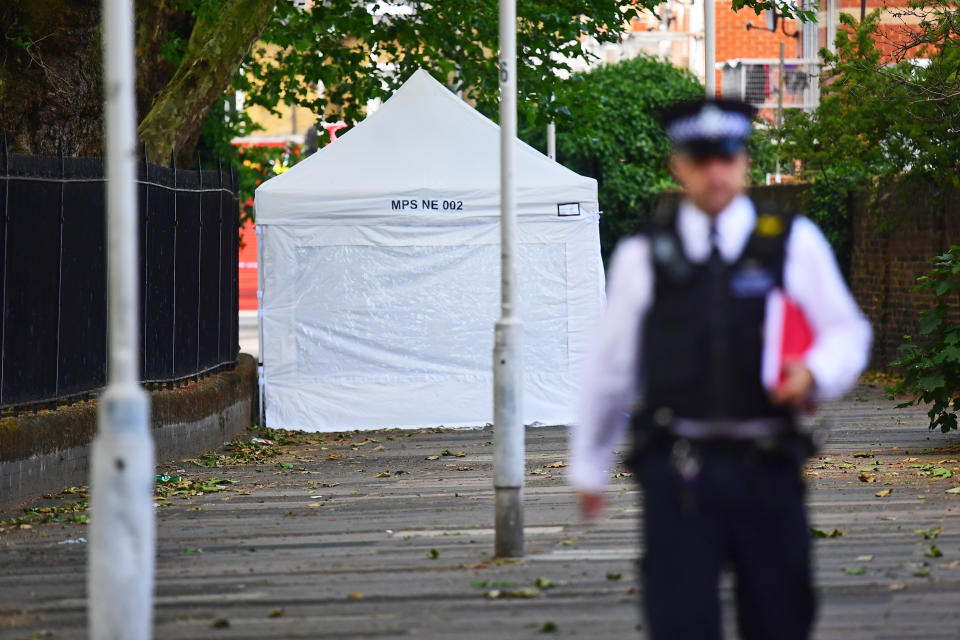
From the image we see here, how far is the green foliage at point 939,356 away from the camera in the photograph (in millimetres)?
13052

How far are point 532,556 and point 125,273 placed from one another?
3407mm

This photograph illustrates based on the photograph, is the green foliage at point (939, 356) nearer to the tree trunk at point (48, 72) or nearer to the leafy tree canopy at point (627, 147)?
the tree trunk at point (48, 72)

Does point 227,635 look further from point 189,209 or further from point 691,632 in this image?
point 189,209

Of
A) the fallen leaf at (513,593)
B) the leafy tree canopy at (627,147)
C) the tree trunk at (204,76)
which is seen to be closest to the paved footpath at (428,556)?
the fallen leaf at (513,593)

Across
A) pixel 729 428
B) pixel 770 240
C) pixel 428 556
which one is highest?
pixel 770 240

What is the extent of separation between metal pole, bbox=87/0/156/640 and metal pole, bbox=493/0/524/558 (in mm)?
2904

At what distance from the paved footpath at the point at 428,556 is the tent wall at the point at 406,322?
9.82 ft

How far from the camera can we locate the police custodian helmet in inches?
181

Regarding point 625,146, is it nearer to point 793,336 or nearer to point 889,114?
point 889,114

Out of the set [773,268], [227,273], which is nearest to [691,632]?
[773,268]

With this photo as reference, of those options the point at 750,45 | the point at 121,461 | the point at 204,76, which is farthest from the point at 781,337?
the point at 750,45

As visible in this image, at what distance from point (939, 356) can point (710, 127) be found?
900 cm

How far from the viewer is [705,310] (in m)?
4.47

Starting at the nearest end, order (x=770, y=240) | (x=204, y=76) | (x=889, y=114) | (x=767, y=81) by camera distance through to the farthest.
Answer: (x=770, y=240), (x=204, y=76), (x=889, y=114), (x=767, y=81)
